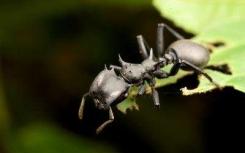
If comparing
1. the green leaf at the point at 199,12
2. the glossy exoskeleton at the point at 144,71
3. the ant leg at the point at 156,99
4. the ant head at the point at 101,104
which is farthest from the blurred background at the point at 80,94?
the ant head at the point at 101,104

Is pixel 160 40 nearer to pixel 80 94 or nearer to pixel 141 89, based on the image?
pixel 141 89

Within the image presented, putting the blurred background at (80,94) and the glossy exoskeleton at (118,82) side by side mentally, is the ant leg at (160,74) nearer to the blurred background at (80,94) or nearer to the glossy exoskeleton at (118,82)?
the glossy exoskeleton at (118,82)

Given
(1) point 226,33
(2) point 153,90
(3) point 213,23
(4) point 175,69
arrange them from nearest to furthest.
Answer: (2) point 153,90 → (4) point 175,69 → (1) point 226,33 → (3) point 213,23

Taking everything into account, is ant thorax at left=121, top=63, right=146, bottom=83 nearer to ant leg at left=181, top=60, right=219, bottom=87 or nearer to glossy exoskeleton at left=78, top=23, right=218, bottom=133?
glossy exoskeleton at left=78, top=23, right=218, bottom=133

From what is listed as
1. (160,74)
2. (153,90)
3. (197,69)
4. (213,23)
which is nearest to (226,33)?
(213,23)

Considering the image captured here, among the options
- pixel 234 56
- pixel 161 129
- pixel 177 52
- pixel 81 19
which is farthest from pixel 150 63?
pixel 81 19
